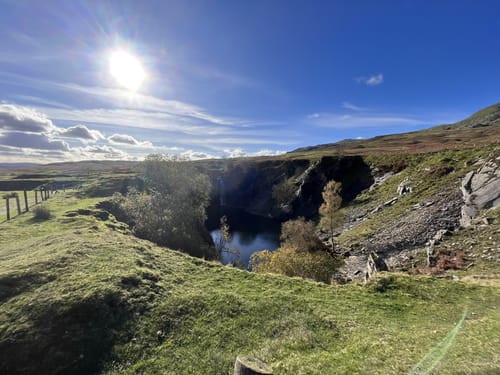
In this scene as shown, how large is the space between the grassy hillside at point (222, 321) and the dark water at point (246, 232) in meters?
44.3

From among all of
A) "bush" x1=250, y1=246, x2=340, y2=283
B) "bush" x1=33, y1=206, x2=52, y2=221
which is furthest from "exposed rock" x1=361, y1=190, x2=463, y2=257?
"bush" x1=33, y1=206, x2=52, y2=221

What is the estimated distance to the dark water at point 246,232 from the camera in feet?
231

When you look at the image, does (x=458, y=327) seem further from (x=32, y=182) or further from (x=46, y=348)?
(x=32, y=182)

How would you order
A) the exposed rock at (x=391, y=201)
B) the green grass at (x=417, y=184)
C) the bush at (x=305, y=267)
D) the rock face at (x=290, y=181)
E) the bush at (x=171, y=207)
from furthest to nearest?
the rock face at (x=290, y=181) < the exposed rock at (x=391, y=201) < the green grass at (x=417, y=184) < the bush at (x=171, y=207) < the bush at (x=305, y=267)

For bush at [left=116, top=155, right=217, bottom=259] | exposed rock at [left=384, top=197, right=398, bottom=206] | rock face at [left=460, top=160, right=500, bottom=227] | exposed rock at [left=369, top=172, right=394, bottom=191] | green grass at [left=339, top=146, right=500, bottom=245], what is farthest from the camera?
exposed rock at [left=369, top=172, right=394, bottom=191]

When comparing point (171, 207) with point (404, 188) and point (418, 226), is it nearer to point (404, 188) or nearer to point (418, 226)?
point (418, 226)

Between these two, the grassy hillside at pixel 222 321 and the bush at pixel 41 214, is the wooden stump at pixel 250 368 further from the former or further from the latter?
the bush at pixel 41 214

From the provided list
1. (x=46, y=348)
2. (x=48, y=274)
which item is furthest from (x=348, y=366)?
(x=48, y=274)

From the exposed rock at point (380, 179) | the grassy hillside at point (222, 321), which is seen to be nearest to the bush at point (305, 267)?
the grassy hillside at point (222, 321)

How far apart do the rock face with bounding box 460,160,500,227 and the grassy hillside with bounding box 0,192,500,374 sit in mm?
21017

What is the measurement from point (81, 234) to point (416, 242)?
43.1 metres

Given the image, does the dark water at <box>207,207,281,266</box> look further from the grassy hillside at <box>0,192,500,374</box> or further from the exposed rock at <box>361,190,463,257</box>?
the grassy hillside at <box>0,192,500,374</box>

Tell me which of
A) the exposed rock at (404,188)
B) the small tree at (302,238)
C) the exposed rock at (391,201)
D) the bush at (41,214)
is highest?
the exposed rock at (404,188)

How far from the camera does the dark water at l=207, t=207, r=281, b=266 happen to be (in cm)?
7029
